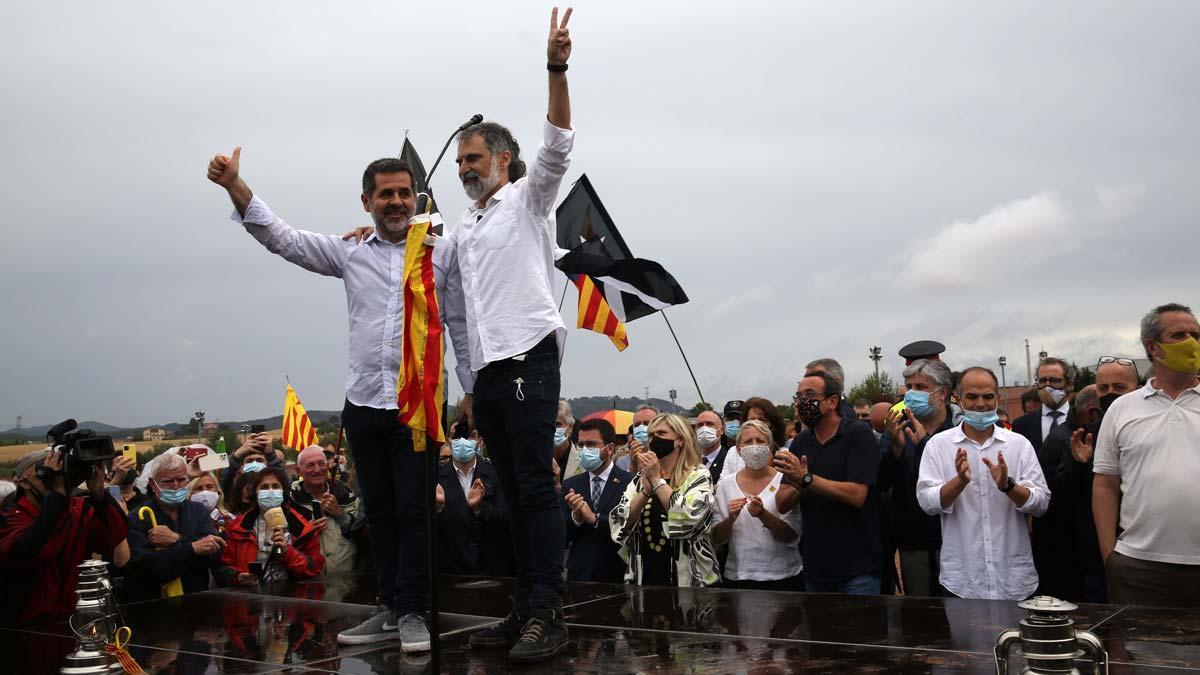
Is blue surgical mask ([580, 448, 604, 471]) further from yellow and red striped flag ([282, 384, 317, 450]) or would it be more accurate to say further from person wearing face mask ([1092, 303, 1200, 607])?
yellow and red striped flag ([282, 384, 317, 450])

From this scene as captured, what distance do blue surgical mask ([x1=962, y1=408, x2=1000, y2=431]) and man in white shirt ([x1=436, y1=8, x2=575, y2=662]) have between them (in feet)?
10.6

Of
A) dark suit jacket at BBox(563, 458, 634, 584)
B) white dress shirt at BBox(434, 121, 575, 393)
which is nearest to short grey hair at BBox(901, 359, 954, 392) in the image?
dark suit jacket at BBox(563, 458, 634, 584)

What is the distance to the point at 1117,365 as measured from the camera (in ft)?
24.3

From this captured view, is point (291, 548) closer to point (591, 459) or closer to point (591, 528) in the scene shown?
point (591, 528)

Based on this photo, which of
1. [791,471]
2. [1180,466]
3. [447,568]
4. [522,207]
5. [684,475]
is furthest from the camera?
[447,568]

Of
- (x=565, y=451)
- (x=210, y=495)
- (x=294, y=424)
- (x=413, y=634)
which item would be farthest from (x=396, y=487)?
(x=294, y=424)

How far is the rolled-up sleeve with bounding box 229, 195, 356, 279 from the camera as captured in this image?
4.93m

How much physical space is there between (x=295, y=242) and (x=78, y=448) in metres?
1.75

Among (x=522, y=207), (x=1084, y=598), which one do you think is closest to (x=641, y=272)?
(x=522, y=207)

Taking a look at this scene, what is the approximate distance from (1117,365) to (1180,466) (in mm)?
2208

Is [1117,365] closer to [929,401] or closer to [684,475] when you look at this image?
[929,401]

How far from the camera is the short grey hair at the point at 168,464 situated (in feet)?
26.0

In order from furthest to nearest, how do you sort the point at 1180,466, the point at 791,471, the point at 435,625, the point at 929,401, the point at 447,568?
the point at 447,568, the point at 929,401, the point at 791,471, the point at 1180,466, the point at 435,625

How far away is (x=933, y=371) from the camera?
7.82m
